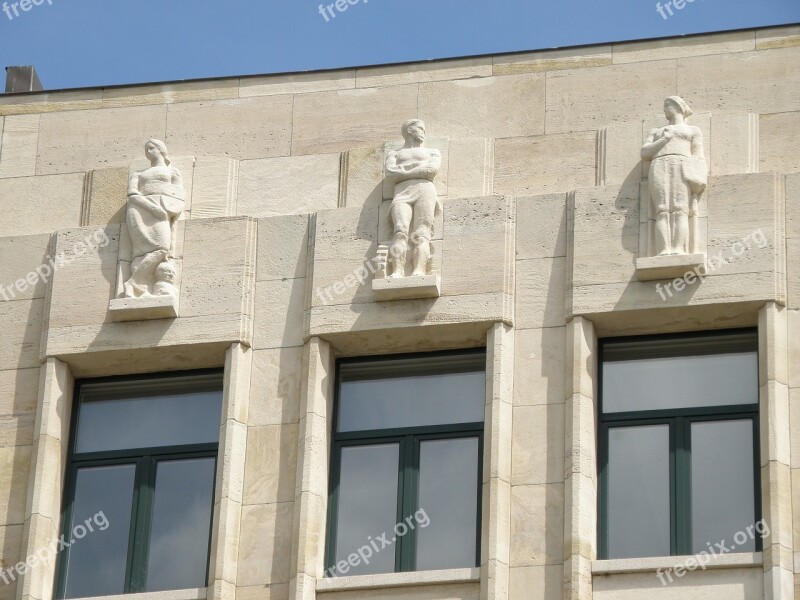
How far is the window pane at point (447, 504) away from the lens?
29.7 meters

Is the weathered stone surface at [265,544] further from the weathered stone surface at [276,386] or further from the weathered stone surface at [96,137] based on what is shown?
the weathered stone surface at [96,137]

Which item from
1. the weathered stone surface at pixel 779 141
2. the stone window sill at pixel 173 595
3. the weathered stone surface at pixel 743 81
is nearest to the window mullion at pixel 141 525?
the stone window sill at pixel 173 595

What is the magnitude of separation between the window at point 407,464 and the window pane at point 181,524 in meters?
Result: 1.67

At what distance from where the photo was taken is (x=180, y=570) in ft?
99.8

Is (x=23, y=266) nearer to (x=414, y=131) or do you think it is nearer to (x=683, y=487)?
(x=414, y=131)

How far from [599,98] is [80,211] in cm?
703

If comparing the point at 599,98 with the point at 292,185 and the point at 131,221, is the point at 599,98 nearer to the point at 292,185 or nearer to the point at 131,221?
the point at 292,185

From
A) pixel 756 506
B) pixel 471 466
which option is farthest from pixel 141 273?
pixel 756 506

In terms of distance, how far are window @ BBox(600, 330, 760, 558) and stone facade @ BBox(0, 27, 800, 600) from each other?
401 mm

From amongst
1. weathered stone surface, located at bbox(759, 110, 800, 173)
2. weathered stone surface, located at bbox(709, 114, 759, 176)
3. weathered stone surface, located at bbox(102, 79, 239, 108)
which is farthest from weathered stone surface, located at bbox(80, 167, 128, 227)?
weathered stone surface, located at bbox(759, 110, 800, 173)

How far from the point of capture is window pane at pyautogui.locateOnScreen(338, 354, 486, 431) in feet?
101

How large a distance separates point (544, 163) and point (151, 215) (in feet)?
16.8

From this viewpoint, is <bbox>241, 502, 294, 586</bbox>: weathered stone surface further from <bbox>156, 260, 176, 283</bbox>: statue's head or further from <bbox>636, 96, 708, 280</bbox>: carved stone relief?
<bbox>636, 96, 708, 280</bbox>: carved stone relief

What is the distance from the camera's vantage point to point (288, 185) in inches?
1273
